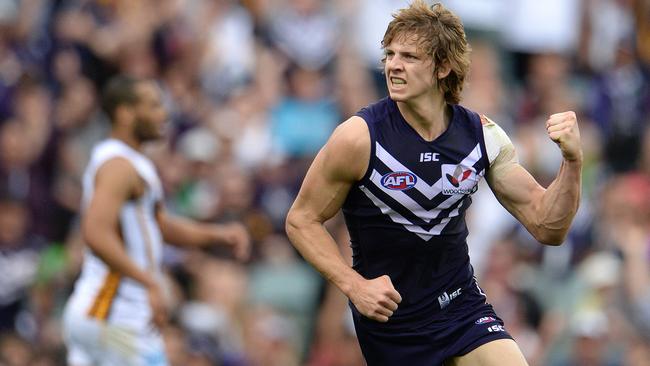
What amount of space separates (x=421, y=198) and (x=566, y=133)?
0.81 metres

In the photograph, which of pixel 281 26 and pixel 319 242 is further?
pixel 281 26

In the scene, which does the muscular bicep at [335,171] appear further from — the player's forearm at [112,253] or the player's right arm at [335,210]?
the player's forearm at [112,253]

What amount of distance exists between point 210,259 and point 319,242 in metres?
5.46

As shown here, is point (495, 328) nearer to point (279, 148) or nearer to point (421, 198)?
point (421, 198)

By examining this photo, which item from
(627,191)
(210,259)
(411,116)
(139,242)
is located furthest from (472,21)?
(411,116)

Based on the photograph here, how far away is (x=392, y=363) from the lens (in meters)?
6.71

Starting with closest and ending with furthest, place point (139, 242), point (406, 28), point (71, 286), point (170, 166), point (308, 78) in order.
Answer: point (406, 28), point (139, 242), point (71, 286), point (170, 166), point (308, 78)

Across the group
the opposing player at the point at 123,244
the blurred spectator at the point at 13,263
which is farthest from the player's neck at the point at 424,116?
the blurred spectator at the point at 13,263

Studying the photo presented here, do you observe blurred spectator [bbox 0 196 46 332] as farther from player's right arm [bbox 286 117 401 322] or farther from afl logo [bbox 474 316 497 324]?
afl logo [bbox 474 316 497 324]

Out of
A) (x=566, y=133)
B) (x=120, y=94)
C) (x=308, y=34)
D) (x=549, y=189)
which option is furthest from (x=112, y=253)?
(x=308, y=34)

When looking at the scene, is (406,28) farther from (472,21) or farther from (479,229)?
(472,21)

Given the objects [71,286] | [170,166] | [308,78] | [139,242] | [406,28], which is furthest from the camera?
[308,78]

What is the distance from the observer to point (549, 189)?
6.54m

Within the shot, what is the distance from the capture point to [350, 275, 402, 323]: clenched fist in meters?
6.20
